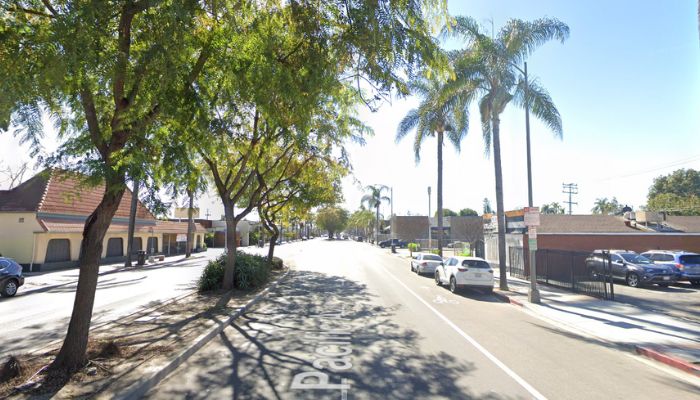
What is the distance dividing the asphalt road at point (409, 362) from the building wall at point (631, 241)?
16434mm

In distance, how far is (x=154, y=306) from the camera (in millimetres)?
12062

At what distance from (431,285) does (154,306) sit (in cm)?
1190

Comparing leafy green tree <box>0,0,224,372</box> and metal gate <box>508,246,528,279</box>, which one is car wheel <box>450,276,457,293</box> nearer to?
metal gate <box>508,246,528,279</box>

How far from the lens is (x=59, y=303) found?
13.1 meters

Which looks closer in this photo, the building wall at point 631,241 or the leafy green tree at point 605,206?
the building wall at point 631,241

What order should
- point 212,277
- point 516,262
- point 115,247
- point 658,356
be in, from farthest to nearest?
point 115,247
point 516,262
point 212,277
point 658,356

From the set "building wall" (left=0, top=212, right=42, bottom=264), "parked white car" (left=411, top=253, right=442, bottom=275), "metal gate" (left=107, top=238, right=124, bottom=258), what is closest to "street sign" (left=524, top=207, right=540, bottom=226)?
"parked white car" (left=411, top=253, right=442, bottom=275)

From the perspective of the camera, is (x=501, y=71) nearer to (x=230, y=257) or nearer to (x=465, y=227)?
(x=230, y=257)

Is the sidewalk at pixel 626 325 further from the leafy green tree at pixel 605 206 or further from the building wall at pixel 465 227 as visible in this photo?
the leafy green tree at pixel 605 206

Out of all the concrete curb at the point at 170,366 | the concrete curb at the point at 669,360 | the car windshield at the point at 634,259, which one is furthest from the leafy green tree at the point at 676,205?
the concrete curb at the point at 170,366

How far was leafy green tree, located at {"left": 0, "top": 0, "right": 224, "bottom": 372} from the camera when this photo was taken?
4.88 meters

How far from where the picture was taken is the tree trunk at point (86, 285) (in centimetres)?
599

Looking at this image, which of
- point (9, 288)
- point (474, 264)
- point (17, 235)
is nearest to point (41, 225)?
point (17, 235)

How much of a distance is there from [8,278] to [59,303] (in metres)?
2.57
